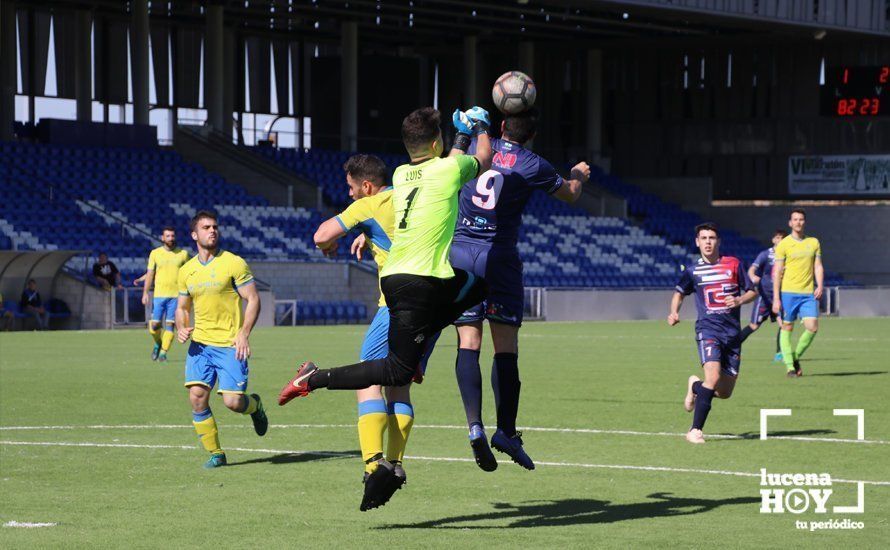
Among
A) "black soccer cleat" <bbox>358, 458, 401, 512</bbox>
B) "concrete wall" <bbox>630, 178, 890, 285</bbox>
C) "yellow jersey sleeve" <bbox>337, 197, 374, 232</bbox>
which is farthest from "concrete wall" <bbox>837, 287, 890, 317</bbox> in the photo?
"black soccer cleat" <bbox>358, 458, 401, 512</bbox>

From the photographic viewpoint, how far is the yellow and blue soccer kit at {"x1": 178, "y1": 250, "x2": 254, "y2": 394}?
12359 mm

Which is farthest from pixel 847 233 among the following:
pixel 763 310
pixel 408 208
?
pixel 408 208

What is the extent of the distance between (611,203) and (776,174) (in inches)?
286

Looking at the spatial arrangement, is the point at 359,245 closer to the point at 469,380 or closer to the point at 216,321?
the point at 469,380

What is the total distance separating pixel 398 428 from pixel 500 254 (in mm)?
1340

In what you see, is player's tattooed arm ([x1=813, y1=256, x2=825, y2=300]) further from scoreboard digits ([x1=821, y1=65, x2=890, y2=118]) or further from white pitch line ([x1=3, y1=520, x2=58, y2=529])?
scoreboard digits ([x1=821, y1=65, x2=890, y2=118])

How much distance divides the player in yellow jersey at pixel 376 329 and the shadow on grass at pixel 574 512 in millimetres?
484

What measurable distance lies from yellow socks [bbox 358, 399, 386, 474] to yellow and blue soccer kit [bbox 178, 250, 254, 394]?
3.15 m

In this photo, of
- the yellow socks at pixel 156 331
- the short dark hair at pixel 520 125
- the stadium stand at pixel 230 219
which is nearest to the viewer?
the short dark hair at pixel 520 125

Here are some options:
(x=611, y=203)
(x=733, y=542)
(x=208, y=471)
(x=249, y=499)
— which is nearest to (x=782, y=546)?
(x=733, y=542)

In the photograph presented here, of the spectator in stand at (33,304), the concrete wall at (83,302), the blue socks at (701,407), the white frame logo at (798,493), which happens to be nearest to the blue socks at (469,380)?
the white frame logo at (798,493)

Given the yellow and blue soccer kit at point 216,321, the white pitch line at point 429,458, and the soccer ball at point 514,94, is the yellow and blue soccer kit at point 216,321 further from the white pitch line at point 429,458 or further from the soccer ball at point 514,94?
the soccer ball at point 514,94

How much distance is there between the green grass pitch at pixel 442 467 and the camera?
861cm

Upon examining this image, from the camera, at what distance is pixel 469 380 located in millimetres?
9961
